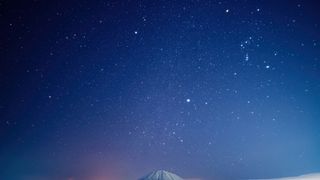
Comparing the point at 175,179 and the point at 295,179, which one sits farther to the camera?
the point at 175,179

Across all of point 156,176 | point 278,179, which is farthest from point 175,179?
point 278,179

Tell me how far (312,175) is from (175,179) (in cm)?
11175

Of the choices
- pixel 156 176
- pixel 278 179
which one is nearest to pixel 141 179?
pixel 156 176

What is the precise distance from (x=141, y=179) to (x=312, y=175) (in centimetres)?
11392

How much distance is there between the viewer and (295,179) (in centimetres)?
4000

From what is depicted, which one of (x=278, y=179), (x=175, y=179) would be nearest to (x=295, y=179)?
(x=278, y=179)

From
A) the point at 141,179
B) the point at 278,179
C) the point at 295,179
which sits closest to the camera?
the point at 295,179

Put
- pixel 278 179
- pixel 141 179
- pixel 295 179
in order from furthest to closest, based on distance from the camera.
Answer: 1. pixel 141 179
2. pixel 278 179
3. pixel 295 179

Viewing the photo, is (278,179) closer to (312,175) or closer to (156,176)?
(312,175)

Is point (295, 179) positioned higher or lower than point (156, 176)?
lower

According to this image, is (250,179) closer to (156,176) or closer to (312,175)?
(312,175)

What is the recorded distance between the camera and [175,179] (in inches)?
5930

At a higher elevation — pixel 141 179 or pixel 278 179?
pixel 141 179

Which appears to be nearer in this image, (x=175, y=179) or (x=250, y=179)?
(x=250, y=179)
